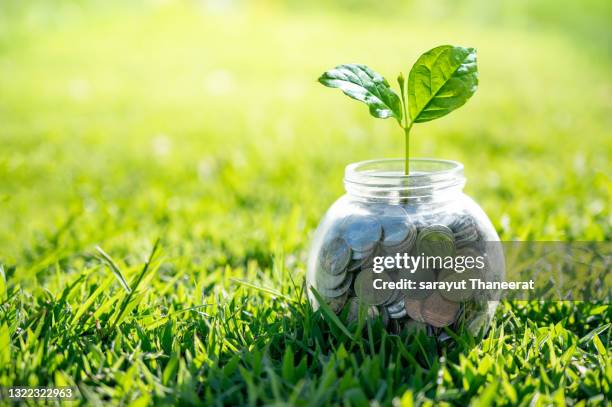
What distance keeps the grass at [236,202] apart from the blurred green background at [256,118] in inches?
1.0

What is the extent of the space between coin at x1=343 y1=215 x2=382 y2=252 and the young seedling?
19 cm

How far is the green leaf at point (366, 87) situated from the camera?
1.55 meters

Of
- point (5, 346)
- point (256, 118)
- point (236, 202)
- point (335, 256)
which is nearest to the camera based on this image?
point (5, 346)

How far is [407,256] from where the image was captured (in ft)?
5.05

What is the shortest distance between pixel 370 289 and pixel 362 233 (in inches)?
5.3

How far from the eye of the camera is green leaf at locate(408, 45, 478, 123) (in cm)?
160

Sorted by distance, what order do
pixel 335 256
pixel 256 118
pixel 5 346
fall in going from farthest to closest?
pixel 256 118 → pixel 335 256 → pixel 5 346

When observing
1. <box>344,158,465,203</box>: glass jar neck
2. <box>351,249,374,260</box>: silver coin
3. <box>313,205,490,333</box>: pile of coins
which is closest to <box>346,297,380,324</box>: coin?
<box>313,205,490,333</box>: pile of coins

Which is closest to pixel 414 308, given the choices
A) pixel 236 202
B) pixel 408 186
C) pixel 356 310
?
pixel 356 310

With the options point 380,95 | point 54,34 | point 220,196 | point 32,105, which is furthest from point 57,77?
point 380,95

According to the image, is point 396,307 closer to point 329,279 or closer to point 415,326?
point 415,326

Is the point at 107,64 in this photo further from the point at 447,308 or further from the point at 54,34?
the point at 447,308

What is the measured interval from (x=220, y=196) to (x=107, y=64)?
16.8 ft

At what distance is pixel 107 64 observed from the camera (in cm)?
791
